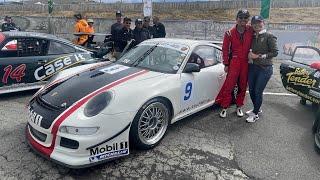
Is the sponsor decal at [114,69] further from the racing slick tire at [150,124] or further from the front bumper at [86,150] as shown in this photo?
the front bumper at [86,150]

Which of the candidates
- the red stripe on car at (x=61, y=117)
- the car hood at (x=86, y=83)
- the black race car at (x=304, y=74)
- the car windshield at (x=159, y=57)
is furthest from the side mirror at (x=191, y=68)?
the black race car at (x=304, y=74)

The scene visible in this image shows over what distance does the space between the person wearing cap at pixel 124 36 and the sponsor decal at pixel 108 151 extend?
5.03 metres

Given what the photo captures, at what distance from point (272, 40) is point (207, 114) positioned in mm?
1661

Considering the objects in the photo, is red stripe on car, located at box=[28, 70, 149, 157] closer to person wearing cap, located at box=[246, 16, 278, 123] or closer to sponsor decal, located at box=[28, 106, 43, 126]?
sponsor decal, located at box=[28, 106, 43, 126]

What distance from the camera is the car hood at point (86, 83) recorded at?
3947 mm

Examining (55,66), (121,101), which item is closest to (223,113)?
(121,101)

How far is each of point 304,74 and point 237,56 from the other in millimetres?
1400

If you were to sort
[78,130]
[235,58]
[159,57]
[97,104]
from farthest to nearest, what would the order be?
1. [235,58]
2. [159,57]
3. [97,104]
4. [78,130]

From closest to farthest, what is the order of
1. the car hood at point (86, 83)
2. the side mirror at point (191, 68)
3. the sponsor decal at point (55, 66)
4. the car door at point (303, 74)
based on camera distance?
1. the car hood at point (86, 83)
2. the side mirror at point (191, 68)
3. the car door at point (303, 74)
4. the sponsor decal at point (55, 66)

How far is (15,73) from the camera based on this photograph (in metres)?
6.13

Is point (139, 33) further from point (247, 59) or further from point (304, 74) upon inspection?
point (304, 74)

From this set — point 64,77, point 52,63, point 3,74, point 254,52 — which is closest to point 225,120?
point 254,52

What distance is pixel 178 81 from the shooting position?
4.64 metres

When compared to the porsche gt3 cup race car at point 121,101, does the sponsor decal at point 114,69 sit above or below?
above
